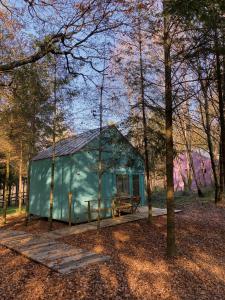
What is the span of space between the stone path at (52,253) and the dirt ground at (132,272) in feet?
0.62

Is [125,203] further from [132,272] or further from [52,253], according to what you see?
[132,272]

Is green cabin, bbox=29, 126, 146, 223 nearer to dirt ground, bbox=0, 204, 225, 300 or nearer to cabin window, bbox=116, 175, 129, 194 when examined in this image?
cabin window, bbox=116, 175, 129, 194

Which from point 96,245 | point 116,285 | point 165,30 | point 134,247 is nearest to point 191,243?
point 134,247

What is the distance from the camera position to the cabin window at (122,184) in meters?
13.0

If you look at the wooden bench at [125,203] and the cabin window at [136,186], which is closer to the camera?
the wooden bench at [125,203]

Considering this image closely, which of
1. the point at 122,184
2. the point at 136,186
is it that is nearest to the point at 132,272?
the point at 122,184

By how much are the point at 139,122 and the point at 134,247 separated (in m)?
4.39

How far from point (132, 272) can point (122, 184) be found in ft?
25.7

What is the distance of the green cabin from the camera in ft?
35.5

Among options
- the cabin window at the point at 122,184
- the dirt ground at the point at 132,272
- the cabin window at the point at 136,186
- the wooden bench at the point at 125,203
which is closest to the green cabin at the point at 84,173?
the cabin window at the point at 122,184

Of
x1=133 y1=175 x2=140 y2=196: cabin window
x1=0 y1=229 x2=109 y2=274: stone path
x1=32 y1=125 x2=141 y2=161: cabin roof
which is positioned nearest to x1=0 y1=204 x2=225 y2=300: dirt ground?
x1=0 y1=229 x2=109 y2=274: stone path

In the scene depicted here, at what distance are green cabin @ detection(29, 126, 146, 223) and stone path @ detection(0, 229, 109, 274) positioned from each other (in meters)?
2.67

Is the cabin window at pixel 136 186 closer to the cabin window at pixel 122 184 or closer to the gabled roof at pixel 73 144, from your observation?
the cabin window at pixel 122 184

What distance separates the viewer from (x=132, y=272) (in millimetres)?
5488
